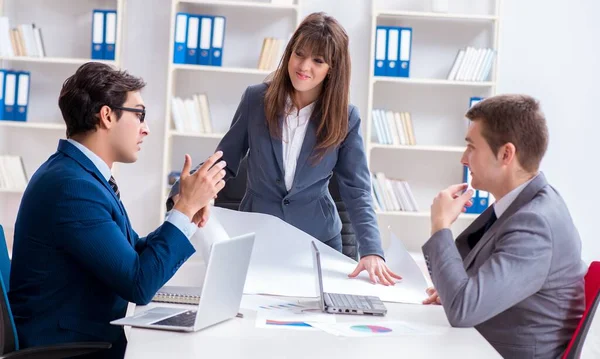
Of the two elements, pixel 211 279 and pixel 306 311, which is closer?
pixel 211 279

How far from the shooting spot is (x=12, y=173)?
4.92m

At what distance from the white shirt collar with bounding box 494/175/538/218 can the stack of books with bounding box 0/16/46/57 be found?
12.3ft

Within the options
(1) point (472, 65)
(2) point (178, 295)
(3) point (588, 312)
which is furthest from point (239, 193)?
(1) point (472, 65)

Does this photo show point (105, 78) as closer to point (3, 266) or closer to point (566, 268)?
point (3, 266)

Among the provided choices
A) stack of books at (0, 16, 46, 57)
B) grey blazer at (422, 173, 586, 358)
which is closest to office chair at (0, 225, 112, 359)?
grey blazer at (422, 173, 586, 358)

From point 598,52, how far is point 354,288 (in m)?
3.69

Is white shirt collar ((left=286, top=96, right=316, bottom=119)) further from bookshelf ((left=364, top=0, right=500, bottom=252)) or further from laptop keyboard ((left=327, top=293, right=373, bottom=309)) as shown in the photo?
bookshelf ((left=364, top=0, right=500, bottom=252))

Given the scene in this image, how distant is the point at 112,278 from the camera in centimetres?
175

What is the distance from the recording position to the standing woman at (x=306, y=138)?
2.44 metres

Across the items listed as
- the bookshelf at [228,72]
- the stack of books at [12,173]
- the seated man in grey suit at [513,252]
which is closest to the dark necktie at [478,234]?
the seated man in grey suit at [513,252]

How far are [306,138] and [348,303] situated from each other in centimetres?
77

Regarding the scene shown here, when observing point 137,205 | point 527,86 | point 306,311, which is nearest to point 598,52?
point 527,86

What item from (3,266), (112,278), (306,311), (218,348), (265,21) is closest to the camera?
(218,348)

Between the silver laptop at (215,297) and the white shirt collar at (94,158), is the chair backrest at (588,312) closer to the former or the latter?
the silver laptop at (215,297)
